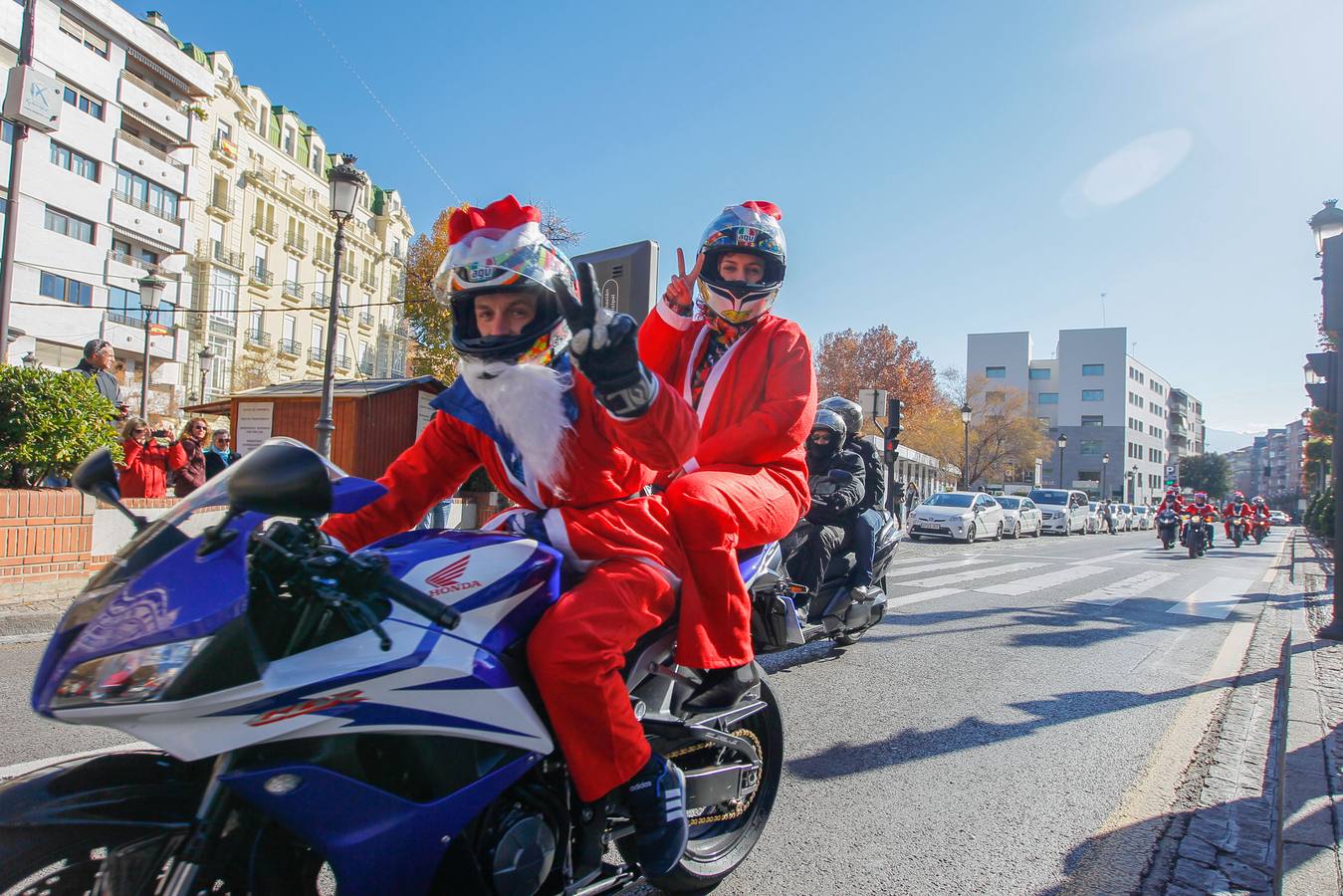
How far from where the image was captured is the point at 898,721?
436cm

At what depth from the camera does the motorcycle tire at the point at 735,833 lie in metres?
2.40

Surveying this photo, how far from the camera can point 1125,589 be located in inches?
436

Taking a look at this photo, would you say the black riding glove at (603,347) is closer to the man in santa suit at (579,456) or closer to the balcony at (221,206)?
the man in santa suit at (579,456)

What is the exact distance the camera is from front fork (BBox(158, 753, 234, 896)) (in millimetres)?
1338

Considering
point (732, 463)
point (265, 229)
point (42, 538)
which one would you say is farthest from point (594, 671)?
point (265, 229)

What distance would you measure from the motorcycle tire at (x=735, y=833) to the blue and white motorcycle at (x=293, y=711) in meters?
0.59

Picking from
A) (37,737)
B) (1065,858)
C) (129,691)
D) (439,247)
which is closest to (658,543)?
(129,691)

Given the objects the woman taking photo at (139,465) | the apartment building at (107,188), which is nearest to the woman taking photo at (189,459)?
the woman taking photo at (139,465)

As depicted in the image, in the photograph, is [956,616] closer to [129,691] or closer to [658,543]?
[658,543]

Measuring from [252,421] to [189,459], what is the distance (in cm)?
506

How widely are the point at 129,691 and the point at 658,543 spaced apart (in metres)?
1.15

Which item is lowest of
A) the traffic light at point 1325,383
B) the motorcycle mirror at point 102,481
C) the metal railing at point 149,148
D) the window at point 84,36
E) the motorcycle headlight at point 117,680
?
the motorcycle headlight at point 117,680

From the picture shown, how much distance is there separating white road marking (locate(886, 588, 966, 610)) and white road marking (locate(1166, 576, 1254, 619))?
7.88ft

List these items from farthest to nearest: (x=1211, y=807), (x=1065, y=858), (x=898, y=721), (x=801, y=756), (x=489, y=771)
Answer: (x=898, y=721)
(x=801, y=756)
(x=1211, y=807)
(x=1065, y=858)
(x=489, y=771)
